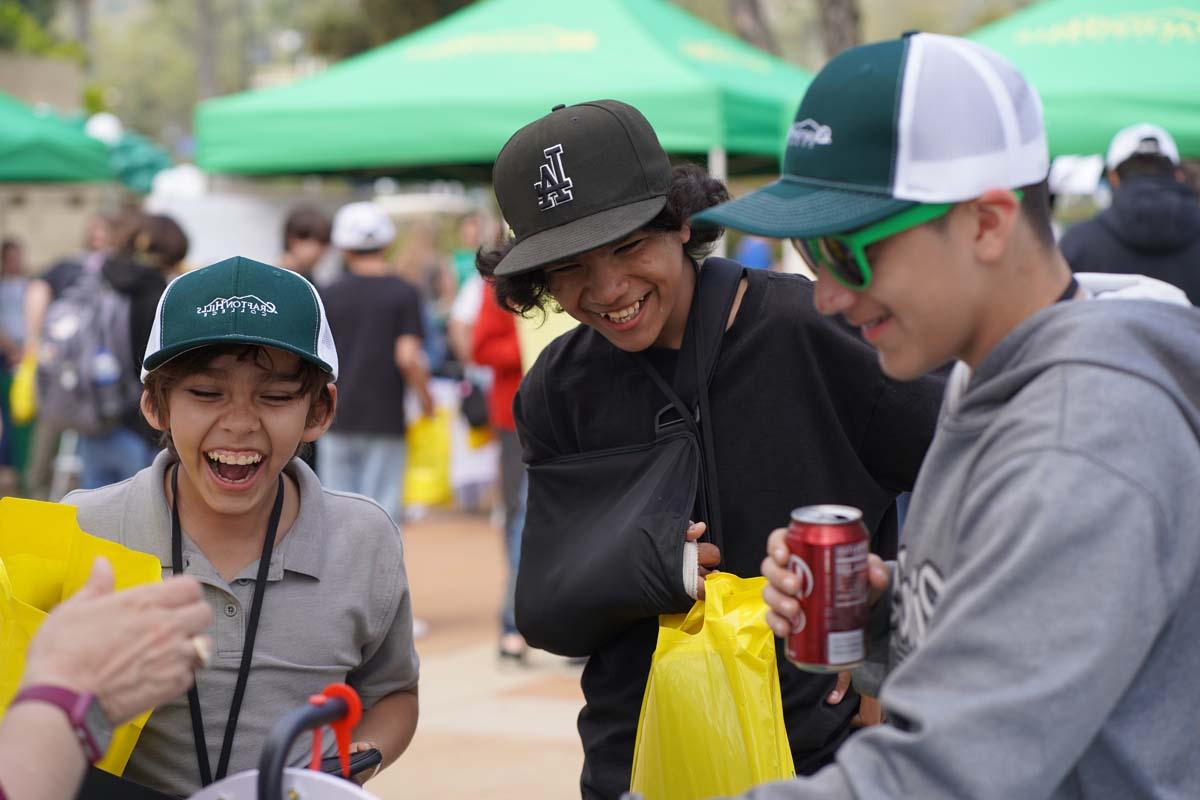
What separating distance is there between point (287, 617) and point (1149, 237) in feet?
15.9

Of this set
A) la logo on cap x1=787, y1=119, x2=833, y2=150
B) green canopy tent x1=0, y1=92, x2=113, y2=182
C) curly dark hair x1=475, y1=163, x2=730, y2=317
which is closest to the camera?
la logo on cap x1=787, y1=119, x2=833, y2=150

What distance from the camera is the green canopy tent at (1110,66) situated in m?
8.36

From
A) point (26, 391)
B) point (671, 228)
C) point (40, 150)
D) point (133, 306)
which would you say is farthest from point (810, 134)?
point (40, 150)

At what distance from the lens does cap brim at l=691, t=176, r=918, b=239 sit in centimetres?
179

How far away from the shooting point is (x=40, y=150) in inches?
488

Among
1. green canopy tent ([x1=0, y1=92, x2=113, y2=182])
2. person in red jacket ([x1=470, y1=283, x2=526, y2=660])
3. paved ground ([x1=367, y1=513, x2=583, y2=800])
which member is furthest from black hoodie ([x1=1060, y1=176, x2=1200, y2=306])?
green canopy tent ([x1=0, y1=92, x2=113, y2=182])

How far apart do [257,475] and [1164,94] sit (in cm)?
711

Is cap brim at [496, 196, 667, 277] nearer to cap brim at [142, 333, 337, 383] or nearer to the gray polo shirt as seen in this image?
cap brim at [142, 333, 337, 383]

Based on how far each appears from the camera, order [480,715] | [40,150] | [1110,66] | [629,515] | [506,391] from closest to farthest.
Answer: [629,515], [480,715], [506,391], [1110,66], [40,150]

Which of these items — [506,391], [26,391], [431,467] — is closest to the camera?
[506,391]

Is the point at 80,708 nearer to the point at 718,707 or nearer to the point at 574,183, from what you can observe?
the point at 718,707

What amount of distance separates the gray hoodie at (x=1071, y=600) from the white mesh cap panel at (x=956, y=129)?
0.20m

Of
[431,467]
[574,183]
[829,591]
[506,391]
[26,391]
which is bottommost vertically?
[431,467]

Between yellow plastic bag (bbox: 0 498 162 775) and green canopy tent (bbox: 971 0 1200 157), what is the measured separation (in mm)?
6961
